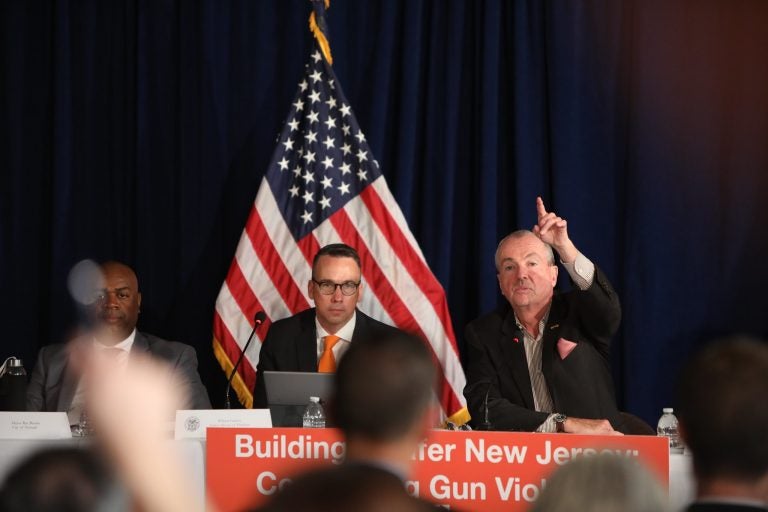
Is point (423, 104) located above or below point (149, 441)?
above

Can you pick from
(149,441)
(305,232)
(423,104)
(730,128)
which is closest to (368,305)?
(305,232)

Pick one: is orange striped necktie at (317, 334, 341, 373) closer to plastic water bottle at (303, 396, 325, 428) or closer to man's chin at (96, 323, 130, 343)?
plastic water bottle at (303, 396, 325, 428)

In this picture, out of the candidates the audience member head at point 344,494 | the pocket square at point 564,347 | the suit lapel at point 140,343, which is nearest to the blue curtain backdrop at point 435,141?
the suit lapel at point 140,343

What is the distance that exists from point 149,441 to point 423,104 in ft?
16.3

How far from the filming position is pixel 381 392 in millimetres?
1606

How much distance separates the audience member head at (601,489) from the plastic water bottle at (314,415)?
2.68 m

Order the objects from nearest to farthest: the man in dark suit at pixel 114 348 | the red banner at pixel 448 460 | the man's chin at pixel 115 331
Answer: the red banner at pixel 448 460 < the man in dark suit at pixel 114 348 < the man's chin at pixel 115 331

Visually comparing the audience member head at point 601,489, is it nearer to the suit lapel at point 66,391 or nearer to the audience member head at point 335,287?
the audience member head at point 335,287

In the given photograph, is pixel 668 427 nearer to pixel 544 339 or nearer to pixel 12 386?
pixel 544 339

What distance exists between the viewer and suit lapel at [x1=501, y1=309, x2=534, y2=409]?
14.6ft

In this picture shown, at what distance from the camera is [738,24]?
223 inches

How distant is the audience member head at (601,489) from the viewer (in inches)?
51.5

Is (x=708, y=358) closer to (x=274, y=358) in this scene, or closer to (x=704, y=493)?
(x=704, y=493)

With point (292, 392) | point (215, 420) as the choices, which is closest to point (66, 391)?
point (292, 392)
